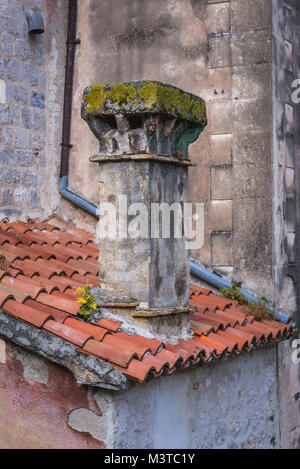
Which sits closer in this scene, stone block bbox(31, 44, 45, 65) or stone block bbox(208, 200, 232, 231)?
stone block bbox(208, 200, 232, 231)

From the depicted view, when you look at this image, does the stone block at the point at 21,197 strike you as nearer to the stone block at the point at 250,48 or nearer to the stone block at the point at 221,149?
the stone block at the point at 221,149

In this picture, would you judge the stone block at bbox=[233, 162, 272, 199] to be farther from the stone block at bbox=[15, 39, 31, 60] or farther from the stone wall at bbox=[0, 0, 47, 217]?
the stone block at bbox=[15, 39, 31, 60]

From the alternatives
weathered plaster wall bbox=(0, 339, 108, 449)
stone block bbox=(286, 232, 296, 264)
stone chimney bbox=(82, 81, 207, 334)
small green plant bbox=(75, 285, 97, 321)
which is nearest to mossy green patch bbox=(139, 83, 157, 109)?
Result: stone chimney bbox=(82, 81, 207, 334)

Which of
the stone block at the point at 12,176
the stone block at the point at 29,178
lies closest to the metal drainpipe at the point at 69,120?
the stone block at the point at 29,178

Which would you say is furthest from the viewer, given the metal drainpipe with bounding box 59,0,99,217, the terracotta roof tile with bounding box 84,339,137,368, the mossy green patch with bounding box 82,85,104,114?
the metal drainpipe with bounding box 59,0,99,217

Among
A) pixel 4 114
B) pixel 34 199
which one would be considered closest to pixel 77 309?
pixel 34 199

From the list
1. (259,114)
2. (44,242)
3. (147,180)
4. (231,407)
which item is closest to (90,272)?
(44,242)

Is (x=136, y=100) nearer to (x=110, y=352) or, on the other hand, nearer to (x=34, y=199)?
(x=110, y=352)

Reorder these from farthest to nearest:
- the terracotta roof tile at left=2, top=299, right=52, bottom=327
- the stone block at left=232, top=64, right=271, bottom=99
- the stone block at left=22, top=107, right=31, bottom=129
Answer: the stone block at left=22, top=107, right=31, bottom=129 → the stone block at left=232, top=64, right=271, bottom=99 → the terracotta roof tile at left=2, top=299, right=52, bottom=327

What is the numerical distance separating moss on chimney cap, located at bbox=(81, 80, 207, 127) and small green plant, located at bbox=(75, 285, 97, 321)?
50.6 inches

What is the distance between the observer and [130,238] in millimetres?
4523

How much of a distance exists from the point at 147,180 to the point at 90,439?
176 centimetres

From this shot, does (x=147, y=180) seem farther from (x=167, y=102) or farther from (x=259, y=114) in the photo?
(x=259, y=114)

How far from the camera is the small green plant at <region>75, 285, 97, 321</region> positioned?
443cm
